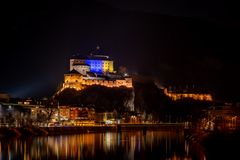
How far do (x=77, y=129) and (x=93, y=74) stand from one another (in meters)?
16.3

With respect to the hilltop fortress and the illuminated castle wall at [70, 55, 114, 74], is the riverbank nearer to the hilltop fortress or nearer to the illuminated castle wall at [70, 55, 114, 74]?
the hilltop fortress

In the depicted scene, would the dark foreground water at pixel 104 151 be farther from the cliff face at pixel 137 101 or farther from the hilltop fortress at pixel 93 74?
the hilltop fortress at pixel 93 74

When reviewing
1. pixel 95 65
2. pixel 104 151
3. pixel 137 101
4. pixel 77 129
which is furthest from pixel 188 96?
pixel 104 151

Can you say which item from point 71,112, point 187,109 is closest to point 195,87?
point 187,109

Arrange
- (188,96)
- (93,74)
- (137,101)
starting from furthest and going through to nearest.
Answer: (188,96) → (93,74) → (137,101)

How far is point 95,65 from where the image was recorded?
3246 inches

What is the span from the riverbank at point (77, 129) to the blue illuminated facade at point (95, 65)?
605 inches

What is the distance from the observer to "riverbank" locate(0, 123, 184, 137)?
57562mm

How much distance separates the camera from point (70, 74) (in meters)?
74.8

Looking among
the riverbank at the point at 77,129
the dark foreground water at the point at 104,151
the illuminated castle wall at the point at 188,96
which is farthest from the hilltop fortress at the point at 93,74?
the dark foreground water at the point at 104,151

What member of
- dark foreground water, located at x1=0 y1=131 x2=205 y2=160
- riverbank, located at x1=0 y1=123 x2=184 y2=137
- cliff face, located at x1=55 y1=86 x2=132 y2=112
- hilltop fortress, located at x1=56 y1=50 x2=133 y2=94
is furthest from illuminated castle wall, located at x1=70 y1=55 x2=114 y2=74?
dark foreground water, located at x1=0 y1=131 x2=205 y2=160

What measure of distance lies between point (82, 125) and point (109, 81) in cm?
1109

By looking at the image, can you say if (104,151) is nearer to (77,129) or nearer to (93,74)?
(77,129)

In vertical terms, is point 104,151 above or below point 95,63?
below
